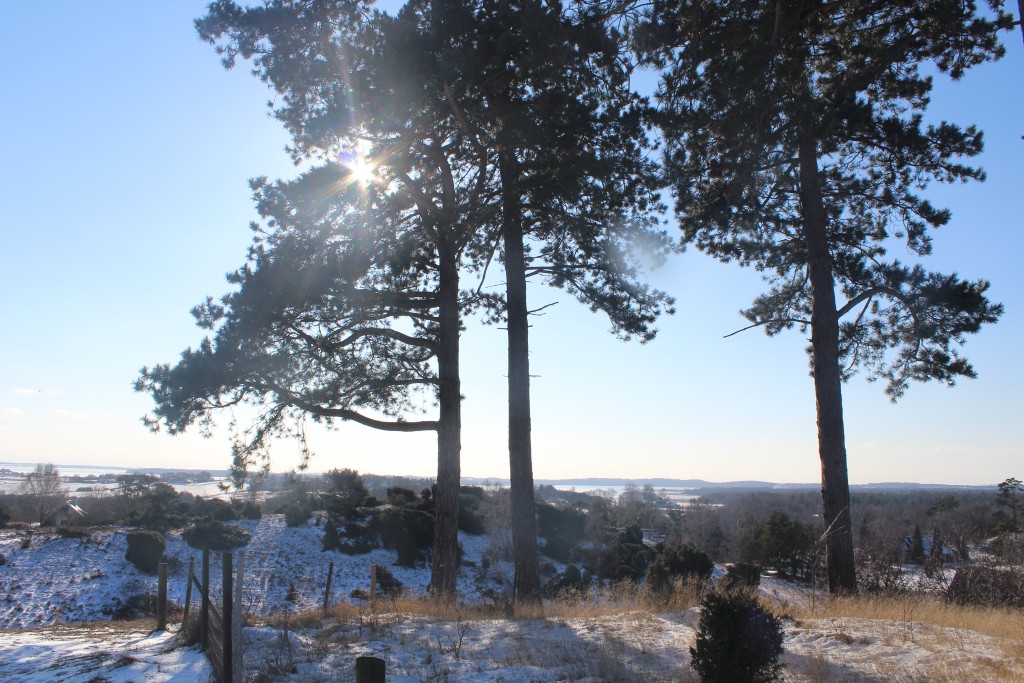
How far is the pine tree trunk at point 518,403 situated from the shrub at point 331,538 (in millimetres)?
28583

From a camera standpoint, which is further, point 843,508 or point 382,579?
point 382,579

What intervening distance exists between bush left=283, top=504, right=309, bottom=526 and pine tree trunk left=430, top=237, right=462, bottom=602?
101 feet

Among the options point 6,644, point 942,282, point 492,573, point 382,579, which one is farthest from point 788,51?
point 492,573

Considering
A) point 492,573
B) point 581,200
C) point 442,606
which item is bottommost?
point 492,573

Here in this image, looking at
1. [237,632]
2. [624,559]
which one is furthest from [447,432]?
[624,559]

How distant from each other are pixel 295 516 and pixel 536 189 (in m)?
35.2

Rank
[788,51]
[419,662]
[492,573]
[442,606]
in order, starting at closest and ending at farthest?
[419,662] → [788,51] → [442,606] → [492,573]

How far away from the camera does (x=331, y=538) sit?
38.3 meters

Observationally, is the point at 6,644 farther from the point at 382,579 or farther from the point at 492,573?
the point at 492,573

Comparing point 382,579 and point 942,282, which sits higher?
point 942,282

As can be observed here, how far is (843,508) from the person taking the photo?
449 inches

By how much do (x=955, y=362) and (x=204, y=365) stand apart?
42.1ft

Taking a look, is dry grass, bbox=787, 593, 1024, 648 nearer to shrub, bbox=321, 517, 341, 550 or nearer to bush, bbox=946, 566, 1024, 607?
bush, bbox=946, 566, 1024, 607

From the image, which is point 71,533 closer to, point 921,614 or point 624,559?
point 624,559
